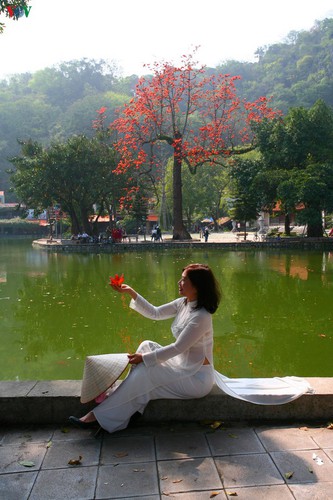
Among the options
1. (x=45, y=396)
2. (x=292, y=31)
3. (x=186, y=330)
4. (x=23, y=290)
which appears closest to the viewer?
(x=186, y=330)

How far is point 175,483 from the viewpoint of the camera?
2.25 meters

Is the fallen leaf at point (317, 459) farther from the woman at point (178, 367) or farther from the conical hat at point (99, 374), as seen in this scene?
the conical hat at point (99, 374)

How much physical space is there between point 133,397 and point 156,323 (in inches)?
173

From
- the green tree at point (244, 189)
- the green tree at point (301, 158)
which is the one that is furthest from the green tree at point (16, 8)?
the green tree at point (244, 189)

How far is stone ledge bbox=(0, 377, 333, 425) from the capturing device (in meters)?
2.93

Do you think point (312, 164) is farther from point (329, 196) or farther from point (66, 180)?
point (66, 180)

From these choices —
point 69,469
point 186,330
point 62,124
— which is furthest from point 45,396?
point 62,124

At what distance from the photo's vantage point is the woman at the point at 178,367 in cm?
275

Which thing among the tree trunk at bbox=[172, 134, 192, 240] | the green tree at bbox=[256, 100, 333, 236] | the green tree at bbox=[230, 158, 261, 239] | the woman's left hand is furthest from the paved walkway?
the tree trunk at bbox=[172, 134, 192, 240]

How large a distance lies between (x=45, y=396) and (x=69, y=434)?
296 millimetres

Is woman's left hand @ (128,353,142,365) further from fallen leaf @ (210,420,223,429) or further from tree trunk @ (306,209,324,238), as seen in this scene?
tree trunk @ (306,209,324,238)

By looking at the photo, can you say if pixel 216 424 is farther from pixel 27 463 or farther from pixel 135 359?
pixel 27 463

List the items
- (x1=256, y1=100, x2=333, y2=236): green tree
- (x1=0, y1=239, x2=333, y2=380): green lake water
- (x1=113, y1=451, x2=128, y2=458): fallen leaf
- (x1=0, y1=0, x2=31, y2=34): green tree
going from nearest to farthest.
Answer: (x1=113, y1=451, x2=128, y2=458): fallen leaf → (x1=0, y1=239, x2=333, y2=380): green lake water → (x1=0, y1=0, x2=31, y2=34): green tree → (x1=256, y1=100, x2=333, y2=236): green tree

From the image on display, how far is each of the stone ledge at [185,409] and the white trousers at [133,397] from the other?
0.09 metres
